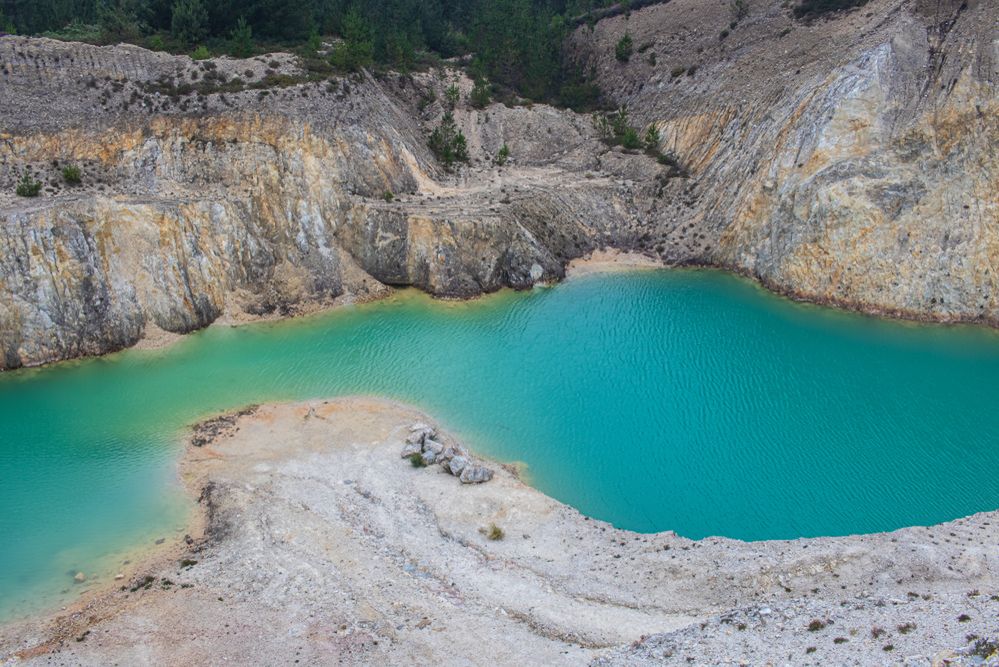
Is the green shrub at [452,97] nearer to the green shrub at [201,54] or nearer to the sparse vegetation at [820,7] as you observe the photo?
the green shrub at [201,54]

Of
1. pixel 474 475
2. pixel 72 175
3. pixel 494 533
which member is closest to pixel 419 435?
pixel 474 475

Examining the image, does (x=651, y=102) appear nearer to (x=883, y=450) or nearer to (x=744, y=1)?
(x=744, y=1)

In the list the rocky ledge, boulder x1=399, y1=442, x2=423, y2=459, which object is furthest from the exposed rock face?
boulder x1=399, y1=442, x2=423, y2=459

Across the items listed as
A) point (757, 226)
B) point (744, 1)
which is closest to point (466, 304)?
point (757, 226)

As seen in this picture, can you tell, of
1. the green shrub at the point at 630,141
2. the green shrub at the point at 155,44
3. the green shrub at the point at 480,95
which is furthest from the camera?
the green shrub at the point at 480,95

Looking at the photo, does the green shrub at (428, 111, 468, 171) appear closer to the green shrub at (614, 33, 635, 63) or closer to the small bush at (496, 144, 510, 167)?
the small bush at (496, 144, 510, 167)

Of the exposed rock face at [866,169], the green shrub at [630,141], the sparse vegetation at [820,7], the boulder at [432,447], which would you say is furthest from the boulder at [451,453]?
the sparse vegetation at [820,7]

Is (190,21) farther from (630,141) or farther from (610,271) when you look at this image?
(610,271)
